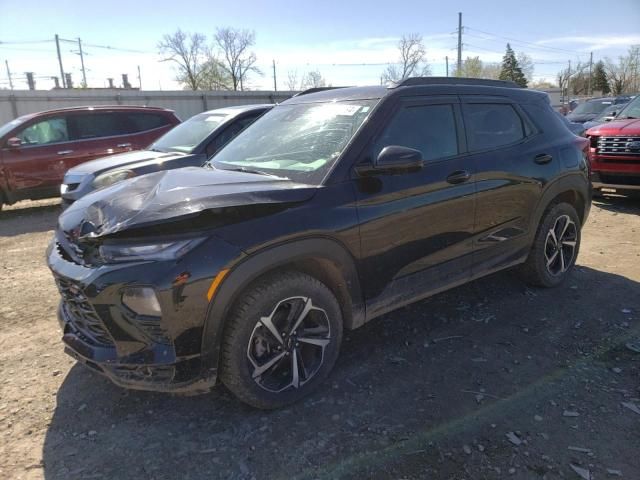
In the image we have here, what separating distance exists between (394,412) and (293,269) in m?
1.03

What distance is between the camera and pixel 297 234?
2.66 meters

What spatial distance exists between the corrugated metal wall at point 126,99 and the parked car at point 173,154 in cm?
1422

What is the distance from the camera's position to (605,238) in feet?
20.4

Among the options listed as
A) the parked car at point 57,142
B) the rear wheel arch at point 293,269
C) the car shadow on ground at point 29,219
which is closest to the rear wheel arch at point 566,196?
the rear wheel arch at point 293,269

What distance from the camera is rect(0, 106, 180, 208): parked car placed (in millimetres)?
8765

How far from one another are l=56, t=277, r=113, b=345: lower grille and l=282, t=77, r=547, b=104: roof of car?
2202 millimetres

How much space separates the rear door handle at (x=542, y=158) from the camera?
13.4 feet

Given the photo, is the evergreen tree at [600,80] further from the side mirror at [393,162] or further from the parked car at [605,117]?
the side mirror at [393,162]

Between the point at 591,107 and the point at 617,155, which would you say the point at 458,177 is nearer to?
the point at 617,155

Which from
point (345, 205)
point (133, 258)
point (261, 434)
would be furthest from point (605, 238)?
point (133, 258)

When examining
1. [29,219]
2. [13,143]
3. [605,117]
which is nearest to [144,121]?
[13,143]

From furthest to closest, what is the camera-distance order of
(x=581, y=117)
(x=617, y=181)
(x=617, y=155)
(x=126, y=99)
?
(x=126, y=99)
(x=581, y=117)
(x=617, y=181)
(x=617, y=155)

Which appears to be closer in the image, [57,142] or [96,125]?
[57,142]

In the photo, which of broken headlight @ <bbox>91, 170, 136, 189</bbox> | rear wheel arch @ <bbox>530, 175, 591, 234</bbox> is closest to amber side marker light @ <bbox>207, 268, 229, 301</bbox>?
rear wheel arch @ <bbox>530, 175, 591, 234</bbox>
